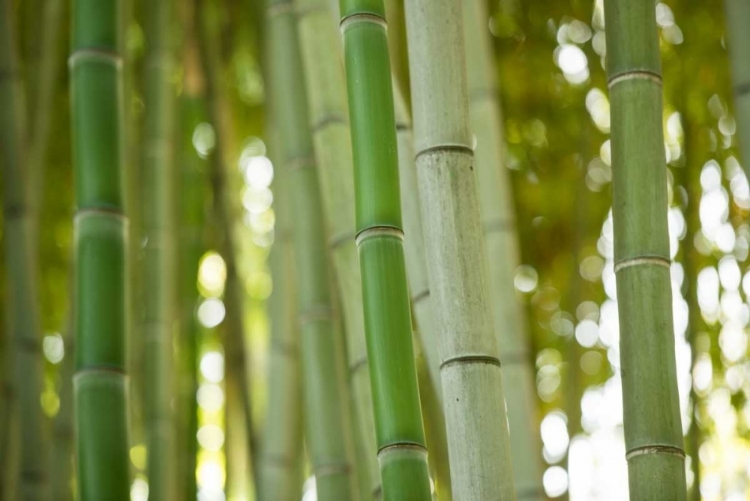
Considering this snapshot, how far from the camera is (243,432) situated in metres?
3.58

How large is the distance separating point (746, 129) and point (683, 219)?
51.0 inches

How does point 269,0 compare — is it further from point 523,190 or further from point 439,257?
point 523,190

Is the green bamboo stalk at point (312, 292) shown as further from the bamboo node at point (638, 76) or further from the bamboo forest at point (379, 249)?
the bamboo node at point (638, 76)

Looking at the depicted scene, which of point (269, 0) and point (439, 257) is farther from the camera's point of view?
point (269, 0)

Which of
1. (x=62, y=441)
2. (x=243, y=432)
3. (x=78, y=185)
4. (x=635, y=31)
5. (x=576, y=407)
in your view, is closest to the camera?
(x=635, y=31)

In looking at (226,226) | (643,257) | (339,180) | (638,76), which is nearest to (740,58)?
(638,76)

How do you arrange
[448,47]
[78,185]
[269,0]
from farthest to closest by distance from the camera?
1. [269,0]
2. [78,185]
3. [448,47]

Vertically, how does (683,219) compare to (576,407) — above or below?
above

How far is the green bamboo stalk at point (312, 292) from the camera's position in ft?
7.20

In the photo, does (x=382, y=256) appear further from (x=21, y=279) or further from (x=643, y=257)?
(x=21, y=279)

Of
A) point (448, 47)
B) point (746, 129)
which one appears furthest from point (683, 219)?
point (448, 47)

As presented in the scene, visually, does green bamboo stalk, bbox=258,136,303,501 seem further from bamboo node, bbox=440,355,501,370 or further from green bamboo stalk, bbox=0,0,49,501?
bamboo node, bbox=440,355,501,370

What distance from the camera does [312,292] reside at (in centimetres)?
233

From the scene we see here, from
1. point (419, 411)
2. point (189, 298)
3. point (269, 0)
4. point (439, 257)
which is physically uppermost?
point (269, 0)
